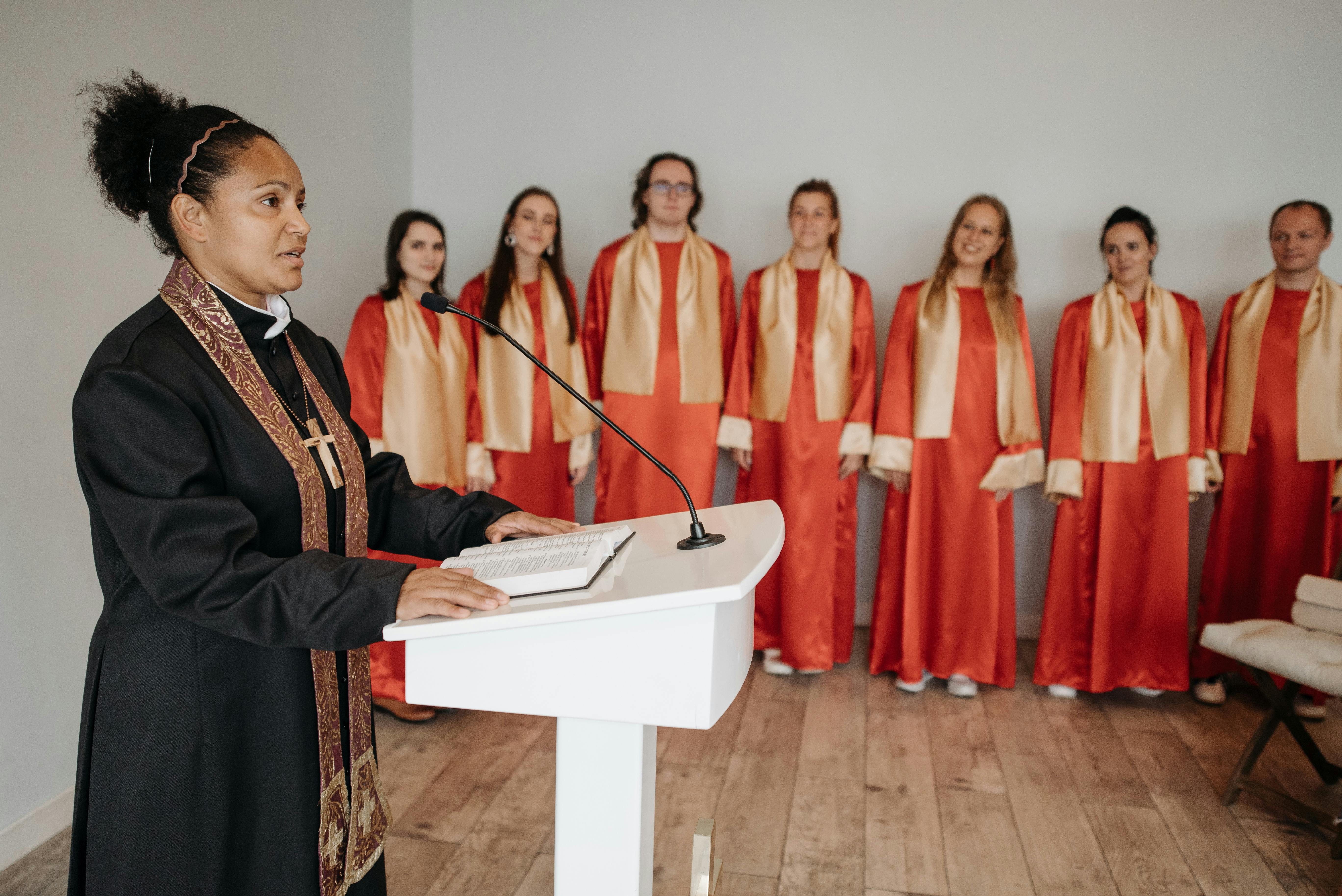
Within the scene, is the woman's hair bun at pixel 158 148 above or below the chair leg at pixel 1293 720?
above

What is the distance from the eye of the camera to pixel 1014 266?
3410 mm

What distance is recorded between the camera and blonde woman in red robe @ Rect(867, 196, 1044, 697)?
335 cm

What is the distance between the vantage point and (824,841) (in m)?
2.33

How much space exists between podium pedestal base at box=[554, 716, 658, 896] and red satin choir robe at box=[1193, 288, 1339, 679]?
3.08 metres

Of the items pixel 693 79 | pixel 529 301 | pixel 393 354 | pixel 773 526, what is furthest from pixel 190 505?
pixel 693 79

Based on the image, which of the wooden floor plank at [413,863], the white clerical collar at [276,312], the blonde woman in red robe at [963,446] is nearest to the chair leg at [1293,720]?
the blonde woman in red robe at [963,446]

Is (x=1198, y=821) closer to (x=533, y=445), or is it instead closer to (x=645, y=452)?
(x=645, y=452)

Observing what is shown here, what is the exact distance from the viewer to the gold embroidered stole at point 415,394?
305cm

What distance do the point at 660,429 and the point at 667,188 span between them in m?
0.91

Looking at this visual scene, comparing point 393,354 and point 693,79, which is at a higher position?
point 693,79

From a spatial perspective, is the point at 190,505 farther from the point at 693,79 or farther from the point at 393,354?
the point at 693,79

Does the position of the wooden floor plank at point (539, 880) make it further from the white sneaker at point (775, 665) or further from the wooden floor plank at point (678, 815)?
the white sneaker at point (775, 665)

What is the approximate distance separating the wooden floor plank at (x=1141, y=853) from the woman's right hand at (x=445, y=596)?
1872 millimetres

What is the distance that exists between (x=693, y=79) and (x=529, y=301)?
149 centimetres
